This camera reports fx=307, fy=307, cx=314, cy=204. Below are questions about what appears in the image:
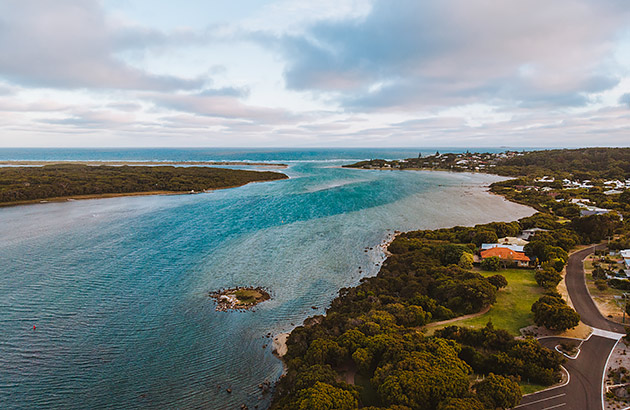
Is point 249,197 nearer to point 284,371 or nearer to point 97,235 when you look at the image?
point 97,235

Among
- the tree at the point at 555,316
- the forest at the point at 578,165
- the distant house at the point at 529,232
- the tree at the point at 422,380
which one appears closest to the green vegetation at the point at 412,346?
the tree at the point at 422,380

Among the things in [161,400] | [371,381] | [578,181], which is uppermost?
[578,181]

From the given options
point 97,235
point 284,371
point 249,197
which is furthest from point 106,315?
point 249,197

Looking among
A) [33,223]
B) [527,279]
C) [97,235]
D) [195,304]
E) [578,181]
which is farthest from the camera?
[578,181]

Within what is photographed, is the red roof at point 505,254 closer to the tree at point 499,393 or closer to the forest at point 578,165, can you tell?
the tree at point 499,393

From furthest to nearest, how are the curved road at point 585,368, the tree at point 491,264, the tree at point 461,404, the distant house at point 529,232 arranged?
the distant house at point 529,232
the tree at point 491,264
the curved road at point 585,368
the tree at point 461,404

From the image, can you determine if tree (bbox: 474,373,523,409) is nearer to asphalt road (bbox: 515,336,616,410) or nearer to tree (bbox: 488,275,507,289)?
asphalt road (bbox: 515,336,616,410)

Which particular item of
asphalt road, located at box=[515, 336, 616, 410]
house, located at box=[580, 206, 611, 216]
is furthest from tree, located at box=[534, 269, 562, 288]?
house, located at box=[580, 206, 611, 216]
